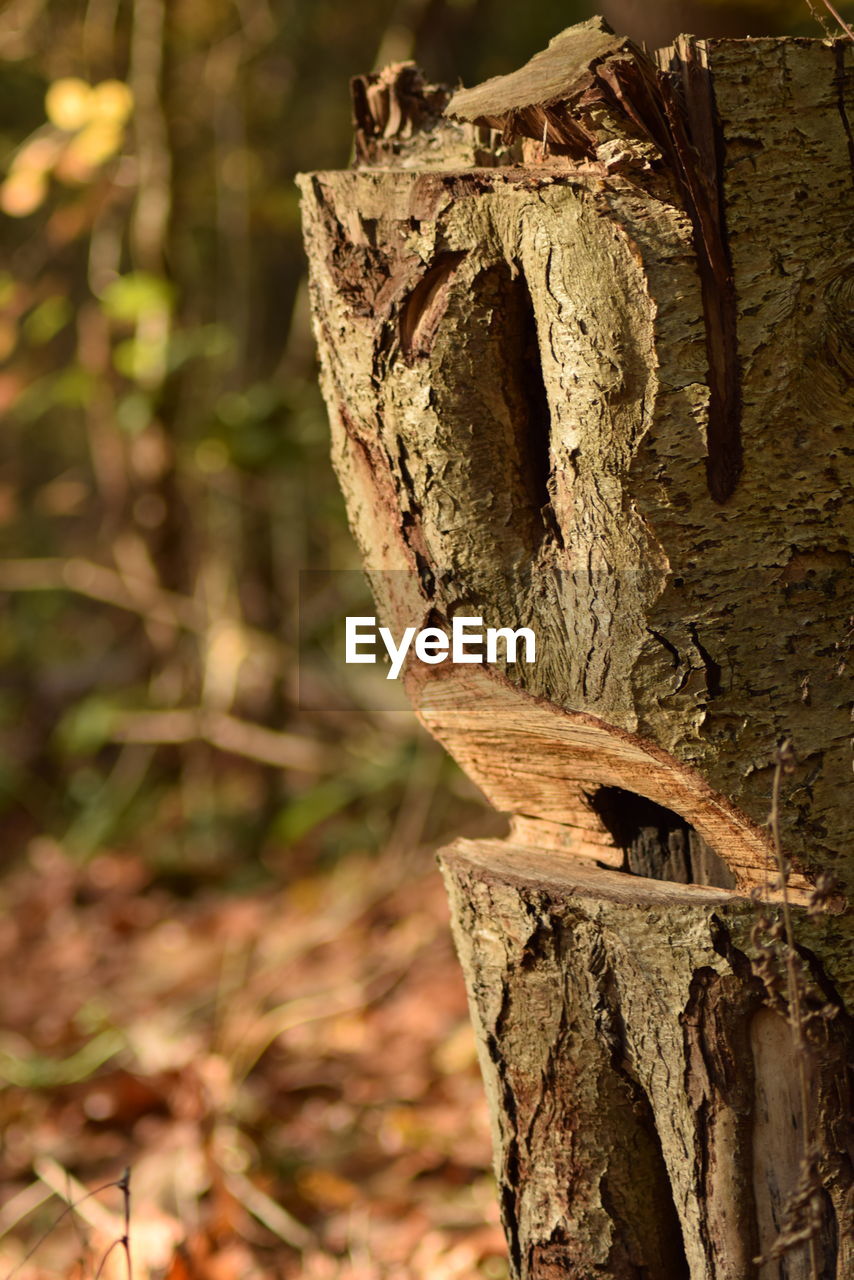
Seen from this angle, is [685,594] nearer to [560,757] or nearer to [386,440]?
[560,757]

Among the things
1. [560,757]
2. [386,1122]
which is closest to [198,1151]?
[386,1122]

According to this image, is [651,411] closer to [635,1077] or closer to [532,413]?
[532,413]

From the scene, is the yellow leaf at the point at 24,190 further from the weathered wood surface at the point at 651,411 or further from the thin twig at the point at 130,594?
the weathered wood surface at the point at 651,411

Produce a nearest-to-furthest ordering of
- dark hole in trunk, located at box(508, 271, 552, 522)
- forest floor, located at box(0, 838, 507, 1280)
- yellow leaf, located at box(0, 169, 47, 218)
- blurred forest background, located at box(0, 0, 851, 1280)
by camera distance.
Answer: dark hole in trunk, located at box(508, 271, 552, 522) < forest floor, located at box(0, 838, 507, 1280) < blurred forest background, located at box(0, 0, 851, 1280) < yellow leaf, located at box(0, 169, 47, 218)

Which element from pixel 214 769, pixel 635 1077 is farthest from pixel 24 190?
pixel 635 1077

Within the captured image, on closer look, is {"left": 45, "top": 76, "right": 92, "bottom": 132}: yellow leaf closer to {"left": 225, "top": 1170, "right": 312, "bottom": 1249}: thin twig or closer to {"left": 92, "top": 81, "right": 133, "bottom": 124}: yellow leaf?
{"left": 92, "top": 81, "right": 133, "bottom": 124}: yellow leaf

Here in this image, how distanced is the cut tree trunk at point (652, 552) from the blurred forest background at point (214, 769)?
3.11 feet

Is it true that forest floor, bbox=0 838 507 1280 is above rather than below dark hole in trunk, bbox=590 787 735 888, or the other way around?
below

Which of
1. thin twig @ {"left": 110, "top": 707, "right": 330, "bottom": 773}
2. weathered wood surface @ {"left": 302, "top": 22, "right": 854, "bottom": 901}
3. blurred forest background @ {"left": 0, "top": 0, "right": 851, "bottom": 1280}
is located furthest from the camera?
thin twig @ {"left": 110, "top": 707, "right": 330, "bottom": 773}

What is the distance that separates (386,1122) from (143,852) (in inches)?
95.9

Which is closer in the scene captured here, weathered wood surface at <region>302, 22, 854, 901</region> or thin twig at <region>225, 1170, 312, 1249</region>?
weathered wood surface at <region>302, 22, 854, 901</region>

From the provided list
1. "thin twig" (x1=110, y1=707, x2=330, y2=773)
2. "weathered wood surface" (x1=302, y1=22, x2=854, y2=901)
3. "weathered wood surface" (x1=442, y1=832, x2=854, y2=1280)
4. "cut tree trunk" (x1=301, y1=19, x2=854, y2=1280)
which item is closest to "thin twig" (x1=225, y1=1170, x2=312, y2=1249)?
"weathered wood surface" (x1=442, y1=832, x2=854, y2=1280)

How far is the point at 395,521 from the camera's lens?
5.04 ft

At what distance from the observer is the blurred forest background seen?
265 centimetres
